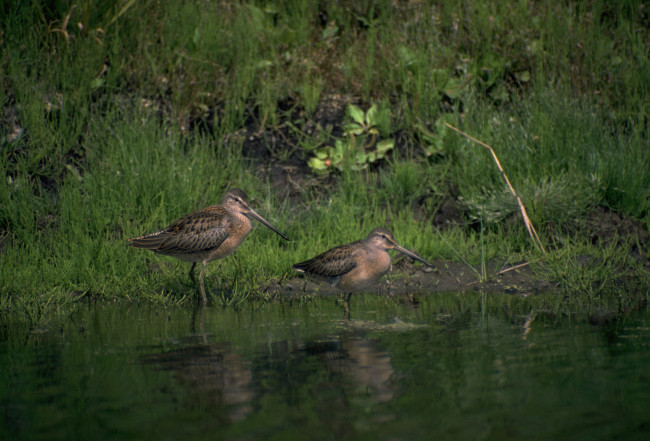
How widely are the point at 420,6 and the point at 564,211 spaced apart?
5.38 metres

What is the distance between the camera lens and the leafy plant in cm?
1049

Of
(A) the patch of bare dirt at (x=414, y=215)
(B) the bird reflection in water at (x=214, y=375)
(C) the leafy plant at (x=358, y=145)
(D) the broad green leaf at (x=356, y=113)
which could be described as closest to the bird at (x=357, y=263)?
(A) the patch of bare dirt at (x=414, y=215)

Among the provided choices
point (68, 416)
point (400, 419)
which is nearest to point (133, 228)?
point (68, 416)

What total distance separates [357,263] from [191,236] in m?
1.81

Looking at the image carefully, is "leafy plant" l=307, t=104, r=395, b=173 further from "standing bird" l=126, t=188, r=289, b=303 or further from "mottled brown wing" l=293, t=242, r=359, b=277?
"mottled brown wing" l=293, t=242, r=359, b=277

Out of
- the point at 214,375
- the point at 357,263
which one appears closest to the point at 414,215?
the point at 357,263

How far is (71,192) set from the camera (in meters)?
9.05

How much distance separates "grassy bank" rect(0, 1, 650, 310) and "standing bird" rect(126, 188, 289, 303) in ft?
1.22

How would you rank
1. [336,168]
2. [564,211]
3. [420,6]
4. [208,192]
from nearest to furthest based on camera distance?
[564,211] < [208,192] < [336,168] < [420,6]

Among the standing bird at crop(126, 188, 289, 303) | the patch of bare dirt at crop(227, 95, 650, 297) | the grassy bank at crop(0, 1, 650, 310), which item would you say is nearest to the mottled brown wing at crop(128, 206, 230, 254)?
the standing bird at crop(126, 188, 289, 303)

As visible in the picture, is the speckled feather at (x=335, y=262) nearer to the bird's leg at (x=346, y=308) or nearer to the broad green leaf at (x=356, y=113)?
the bird's leg at (x=346, y=308)

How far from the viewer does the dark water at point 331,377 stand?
3.69 meters

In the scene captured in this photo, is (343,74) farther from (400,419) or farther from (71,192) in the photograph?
(400,419)

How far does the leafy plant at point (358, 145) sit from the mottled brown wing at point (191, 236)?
3.03 m
